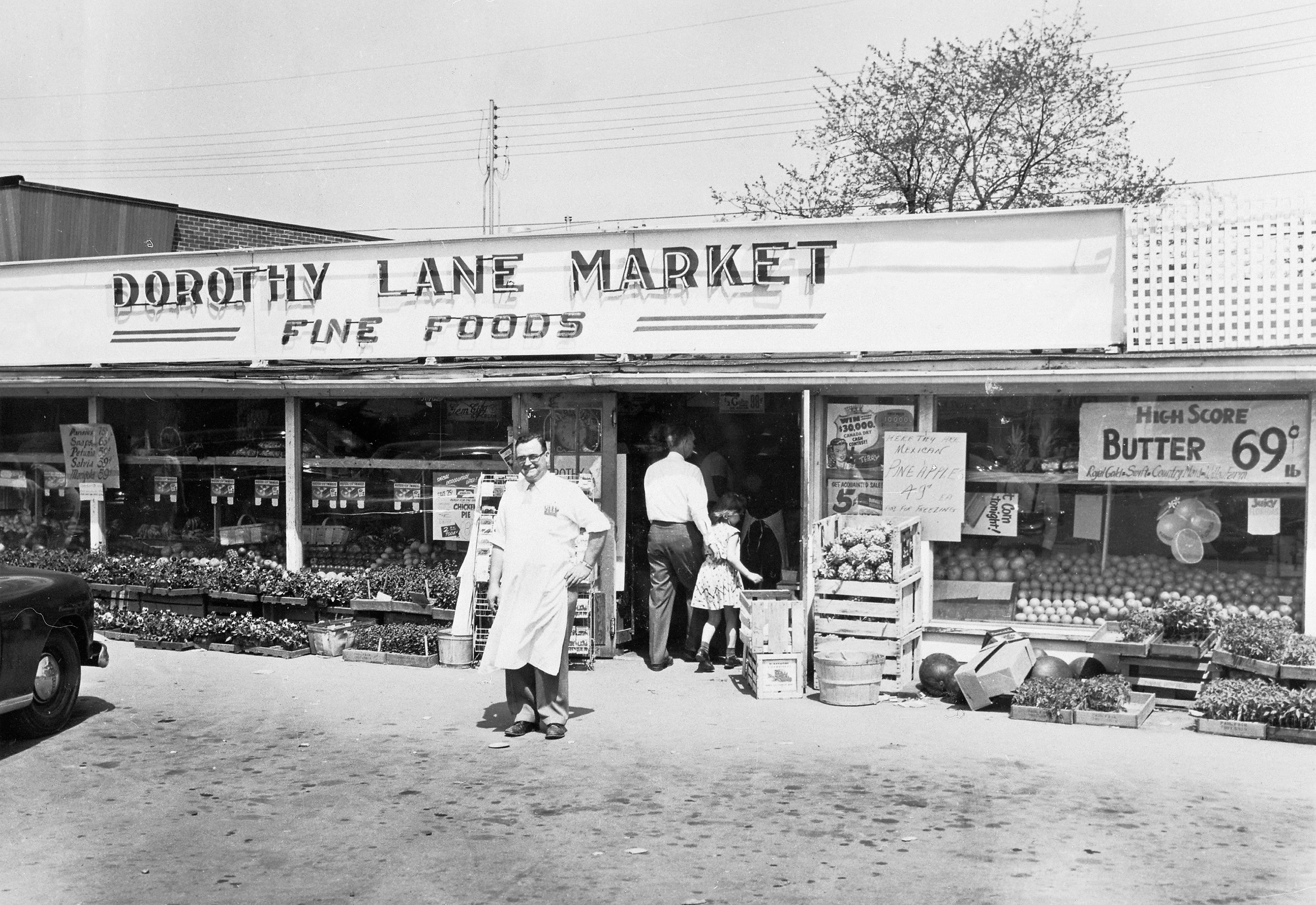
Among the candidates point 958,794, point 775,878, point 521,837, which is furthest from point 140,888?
point 958,794

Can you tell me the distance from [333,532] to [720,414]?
4.31m

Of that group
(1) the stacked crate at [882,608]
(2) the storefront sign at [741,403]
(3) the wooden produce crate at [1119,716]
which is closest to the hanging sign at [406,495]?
(2) the storefront sign at [741,403]

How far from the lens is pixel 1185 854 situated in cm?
577

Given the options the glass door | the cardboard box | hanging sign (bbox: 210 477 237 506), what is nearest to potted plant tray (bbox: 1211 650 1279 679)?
the cardboard box

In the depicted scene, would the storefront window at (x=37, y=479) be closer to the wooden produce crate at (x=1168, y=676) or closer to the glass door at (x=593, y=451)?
the glass door at (x=593, y=451)

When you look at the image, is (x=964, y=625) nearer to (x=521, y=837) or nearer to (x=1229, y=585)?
(x=1229, y=585)

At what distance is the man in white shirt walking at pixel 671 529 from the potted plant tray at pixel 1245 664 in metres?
4.18

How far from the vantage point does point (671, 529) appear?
35.3ft

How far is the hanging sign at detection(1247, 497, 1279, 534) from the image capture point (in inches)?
377

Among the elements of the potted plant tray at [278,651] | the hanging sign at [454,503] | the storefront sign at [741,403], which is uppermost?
the storefront sign at [741,403]

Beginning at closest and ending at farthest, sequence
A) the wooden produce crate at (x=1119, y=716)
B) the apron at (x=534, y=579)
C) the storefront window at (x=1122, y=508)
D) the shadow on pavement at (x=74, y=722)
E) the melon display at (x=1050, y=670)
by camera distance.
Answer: the shadow on pavement at (x=74, y=722), the apron at (x=534, y=579), the wooden produce crate at (x=1119, y=716), the melon display at (x=1050, y=670), the storefront window at (x=1122, y=508)

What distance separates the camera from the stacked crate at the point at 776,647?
9.66 meters

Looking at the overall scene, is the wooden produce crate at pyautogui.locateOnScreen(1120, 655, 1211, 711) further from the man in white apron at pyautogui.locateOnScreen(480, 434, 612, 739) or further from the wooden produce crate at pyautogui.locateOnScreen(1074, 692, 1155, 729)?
the man in white apron at pyautogui.locateOnScreen(480, 434, 612, 739)

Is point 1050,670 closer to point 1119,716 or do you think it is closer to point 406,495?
point 1119,716
